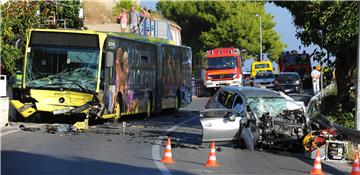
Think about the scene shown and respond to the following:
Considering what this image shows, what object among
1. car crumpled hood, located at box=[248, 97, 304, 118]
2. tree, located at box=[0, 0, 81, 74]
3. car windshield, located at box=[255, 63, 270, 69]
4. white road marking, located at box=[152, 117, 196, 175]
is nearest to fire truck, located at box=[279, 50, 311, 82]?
car windshield, located at box=[255, 63, 270, 69]

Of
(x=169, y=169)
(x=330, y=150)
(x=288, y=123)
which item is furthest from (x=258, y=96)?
(x=169, y=169)

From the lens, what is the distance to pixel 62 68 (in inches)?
792

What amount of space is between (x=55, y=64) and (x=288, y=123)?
330 inches

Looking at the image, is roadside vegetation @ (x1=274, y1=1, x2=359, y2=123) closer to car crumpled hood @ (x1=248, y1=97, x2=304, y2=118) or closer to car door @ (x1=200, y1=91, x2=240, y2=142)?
car crumpled hood @ (x1=248, y1=97, x2=304, y2=118)

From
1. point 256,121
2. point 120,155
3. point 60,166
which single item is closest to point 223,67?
point 256,121

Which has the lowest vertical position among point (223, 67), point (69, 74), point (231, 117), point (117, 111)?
point (117, 111)

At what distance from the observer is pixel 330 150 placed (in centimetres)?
1359

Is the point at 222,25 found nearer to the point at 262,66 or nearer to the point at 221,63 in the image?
the point at 262,66

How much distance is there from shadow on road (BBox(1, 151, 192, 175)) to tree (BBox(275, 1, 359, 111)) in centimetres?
810

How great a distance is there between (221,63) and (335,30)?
3006 centimetres

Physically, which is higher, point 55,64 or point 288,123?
point 55,64

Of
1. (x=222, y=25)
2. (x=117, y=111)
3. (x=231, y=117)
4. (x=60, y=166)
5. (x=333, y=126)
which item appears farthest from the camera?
(x=222, y=25)

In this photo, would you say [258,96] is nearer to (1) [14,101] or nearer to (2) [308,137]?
(2) [308,137]

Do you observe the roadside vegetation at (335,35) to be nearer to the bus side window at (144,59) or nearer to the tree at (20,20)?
the bus side window at (144,59)
